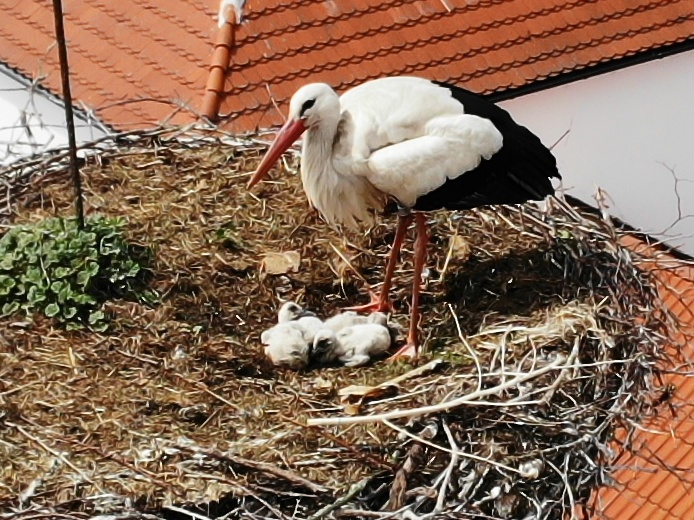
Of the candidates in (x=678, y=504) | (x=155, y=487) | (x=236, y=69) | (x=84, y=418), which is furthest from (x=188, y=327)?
(x=678, y=504)

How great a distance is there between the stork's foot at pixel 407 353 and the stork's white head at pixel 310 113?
784 mm

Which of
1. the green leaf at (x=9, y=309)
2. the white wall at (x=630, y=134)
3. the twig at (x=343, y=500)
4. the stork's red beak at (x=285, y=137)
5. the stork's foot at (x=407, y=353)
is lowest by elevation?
the white wall at (x=630, y=134)

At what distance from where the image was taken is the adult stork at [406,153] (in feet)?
15.7

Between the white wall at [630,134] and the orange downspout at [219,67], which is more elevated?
the orange downspout at [219,67]

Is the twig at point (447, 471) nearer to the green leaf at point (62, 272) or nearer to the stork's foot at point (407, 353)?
the stork's foot at point (407, 353)

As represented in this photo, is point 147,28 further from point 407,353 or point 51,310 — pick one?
point 407,353

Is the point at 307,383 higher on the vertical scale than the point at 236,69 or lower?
higher

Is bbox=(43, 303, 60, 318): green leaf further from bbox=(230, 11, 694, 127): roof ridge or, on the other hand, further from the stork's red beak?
bbox=(230, 11, 694, 127): roof ridge

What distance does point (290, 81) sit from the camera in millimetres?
8836

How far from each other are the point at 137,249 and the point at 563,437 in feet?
A: 6.05

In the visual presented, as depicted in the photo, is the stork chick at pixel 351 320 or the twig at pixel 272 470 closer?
the twig at pixel 272 470

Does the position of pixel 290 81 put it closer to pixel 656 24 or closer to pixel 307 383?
pixel 656 24

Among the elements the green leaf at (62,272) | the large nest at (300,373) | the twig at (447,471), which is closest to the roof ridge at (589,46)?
the large nest at (300,373)

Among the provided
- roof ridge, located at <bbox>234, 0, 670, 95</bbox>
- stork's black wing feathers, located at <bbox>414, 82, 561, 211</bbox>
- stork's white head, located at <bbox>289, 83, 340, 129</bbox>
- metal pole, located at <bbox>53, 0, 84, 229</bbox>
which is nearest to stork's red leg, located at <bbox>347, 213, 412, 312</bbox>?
stork's black wing feathers, located at <bbox>414, 82, 561, 211</bbox>
